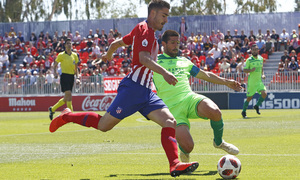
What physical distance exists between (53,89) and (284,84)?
12987 mm

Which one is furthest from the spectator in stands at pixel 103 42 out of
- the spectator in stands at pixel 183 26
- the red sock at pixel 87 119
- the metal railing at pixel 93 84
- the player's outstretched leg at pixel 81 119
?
the red sock at pixel 87 119

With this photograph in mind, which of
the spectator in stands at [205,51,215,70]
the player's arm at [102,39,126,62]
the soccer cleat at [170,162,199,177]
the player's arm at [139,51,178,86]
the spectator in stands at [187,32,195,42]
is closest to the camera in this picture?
the soccer cleat at [170,162,199,177]

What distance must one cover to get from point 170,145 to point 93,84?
25590mm

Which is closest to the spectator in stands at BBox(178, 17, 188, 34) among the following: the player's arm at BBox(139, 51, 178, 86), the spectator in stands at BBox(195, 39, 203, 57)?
the spectator in stands at BBox(195, 39, 203, 57)

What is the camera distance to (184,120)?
8.62 meters

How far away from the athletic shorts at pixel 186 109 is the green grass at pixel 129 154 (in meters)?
0.73

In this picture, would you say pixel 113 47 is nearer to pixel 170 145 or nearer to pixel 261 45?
pixel 170 145

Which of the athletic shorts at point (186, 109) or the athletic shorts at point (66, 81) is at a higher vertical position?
the athletic shorts at point (186, 109)

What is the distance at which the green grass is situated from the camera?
7.86m

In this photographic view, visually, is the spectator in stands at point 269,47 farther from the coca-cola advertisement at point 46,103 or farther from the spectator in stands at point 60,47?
the spectator in stands at point 60,47

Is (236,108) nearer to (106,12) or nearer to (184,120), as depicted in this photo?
(184,120)

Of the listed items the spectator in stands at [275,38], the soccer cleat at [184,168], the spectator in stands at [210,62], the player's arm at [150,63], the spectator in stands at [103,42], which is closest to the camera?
the soccer cleat at [184,168]

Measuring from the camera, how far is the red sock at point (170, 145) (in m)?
6.97

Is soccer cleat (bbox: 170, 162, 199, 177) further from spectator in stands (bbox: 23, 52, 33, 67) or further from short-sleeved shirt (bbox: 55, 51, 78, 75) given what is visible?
spectator in stands (bbox: 23, 52, 33, 67)
